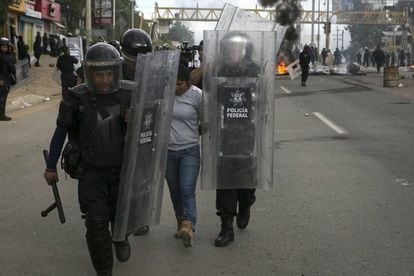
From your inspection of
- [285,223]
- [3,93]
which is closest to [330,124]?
[3,93]

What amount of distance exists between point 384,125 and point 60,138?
985 cm

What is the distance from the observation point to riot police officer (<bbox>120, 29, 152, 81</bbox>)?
15.9ft

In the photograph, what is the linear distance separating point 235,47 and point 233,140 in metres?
0.74

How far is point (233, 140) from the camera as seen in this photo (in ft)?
16.7

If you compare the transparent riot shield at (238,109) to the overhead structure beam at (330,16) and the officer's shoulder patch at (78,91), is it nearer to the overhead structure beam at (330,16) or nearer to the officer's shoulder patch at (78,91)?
the officer's shoulder patch at (78,91)

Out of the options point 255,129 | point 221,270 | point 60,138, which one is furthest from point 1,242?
point 255,129

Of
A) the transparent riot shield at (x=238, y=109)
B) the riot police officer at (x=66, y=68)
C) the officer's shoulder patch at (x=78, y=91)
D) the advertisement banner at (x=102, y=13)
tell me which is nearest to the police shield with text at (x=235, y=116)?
the transparent riot shield at (x=238, y=109)

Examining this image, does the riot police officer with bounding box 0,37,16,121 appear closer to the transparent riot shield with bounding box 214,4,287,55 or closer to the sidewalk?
the sidewalk

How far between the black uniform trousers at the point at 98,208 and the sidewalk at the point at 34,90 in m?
12.9

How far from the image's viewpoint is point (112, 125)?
402 cm

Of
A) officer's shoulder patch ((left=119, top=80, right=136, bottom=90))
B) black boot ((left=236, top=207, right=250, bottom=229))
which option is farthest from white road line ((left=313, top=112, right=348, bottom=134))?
officer's shoulder patch ((left=119, top=80, right=136, bottom=90))

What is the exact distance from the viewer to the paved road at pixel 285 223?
4.56 m

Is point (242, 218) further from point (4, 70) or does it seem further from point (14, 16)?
point (14, 16)

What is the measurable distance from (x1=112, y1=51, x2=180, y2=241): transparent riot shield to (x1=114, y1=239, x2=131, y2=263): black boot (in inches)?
8.2
